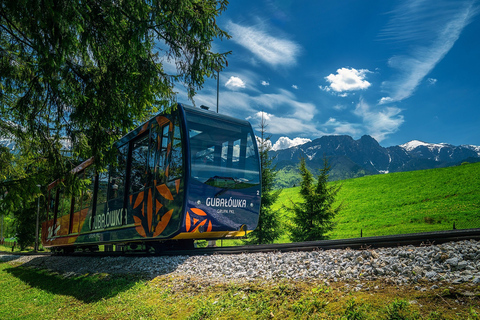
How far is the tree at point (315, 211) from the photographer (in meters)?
18.0

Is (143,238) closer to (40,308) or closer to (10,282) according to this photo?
(40,308)

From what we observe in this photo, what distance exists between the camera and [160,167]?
881cm

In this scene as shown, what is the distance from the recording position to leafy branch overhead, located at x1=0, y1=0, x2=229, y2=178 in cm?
528

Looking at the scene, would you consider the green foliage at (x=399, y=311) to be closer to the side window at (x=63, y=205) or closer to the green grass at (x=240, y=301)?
the green grass at (x=240, y=301)

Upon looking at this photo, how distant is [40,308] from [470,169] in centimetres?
5290

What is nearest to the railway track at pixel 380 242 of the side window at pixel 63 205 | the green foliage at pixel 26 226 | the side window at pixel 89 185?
the side window at pixel 89 185

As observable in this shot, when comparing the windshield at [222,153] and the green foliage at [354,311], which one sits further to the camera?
the windshield at [222,153]

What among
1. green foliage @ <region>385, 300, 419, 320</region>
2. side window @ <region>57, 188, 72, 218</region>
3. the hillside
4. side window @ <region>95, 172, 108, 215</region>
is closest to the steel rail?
green foliage @ <region>385, 300, 419, 320</region>

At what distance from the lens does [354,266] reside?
492cm

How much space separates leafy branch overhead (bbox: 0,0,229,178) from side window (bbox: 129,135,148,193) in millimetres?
1685

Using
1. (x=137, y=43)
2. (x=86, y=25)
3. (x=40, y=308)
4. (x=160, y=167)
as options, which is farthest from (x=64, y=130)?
(x=40, y=308)

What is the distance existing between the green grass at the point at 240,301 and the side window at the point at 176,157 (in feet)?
8.39

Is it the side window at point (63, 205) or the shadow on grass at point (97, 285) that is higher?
the side window at point (63, 205)

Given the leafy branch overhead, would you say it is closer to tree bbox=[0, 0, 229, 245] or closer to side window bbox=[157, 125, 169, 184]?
tree bbox=[0, 0, 229, 245]
